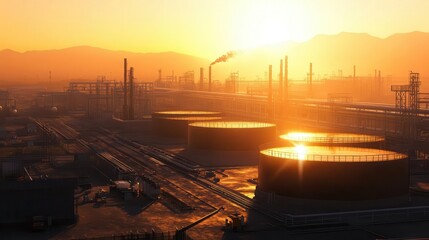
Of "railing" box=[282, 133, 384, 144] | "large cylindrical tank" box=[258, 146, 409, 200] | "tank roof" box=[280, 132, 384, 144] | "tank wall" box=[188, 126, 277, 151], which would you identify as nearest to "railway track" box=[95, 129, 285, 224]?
"large cylindrical tank" box=[258, 146, 409, 200]

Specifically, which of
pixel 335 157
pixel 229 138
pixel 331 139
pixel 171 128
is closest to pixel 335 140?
pixel 331 139

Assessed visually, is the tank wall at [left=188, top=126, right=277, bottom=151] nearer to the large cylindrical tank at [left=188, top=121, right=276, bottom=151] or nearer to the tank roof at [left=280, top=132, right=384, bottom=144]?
the large cylindrical tank at [left=188, top=121, right=276, bottom=151]

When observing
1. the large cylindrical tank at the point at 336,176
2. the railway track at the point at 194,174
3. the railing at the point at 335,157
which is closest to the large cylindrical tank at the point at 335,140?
the railway track at the point at 194,174

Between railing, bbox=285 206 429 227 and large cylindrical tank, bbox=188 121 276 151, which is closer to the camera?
railing, bbox=285 206 429 227

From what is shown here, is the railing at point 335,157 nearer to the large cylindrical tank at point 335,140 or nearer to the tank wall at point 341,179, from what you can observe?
the tank wall at point 341,179

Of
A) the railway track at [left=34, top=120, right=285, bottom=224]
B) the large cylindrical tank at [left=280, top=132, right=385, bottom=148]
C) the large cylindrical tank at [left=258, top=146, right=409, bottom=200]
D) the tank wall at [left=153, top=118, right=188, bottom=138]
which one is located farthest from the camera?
the tank wall at [left=153, top=118, right=188, bottom=138]

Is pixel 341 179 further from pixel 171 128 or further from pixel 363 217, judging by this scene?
pixel 171 128
